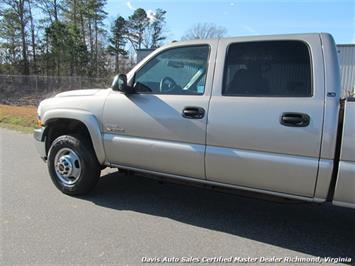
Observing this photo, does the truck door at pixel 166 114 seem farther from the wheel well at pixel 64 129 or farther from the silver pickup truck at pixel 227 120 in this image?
the wheel well at pixel 64 129

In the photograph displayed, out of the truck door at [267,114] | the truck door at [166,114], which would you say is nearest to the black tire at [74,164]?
the truck door at [166,114]

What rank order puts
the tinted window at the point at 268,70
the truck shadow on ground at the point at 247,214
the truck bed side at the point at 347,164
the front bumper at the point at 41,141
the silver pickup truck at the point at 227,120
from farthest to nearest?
the front bumper at the point at 41,141, the truck shadow on ground at the point at 247,214, the tinted window at the point at 268,70, the silver pickup truck at the point at 227,120, the truck bed side at the point at 347,164

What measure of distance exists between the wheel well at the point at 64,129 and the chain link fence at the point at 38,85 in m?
23.9

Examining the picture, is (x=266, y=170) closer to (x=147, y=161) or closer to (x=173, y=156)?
(x=173, y=156)

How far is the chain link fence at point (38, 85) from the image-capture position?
2891 centimetres

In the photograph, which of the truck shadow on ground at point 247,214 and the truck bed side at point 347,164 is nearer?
the truck bed side at point 347,164

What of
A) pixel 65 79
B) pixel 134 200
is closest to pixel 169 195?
pixel 134 200

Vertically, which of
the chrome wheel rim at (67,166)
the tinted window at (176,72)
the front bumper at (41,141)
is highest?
the tinted window at (176,72)

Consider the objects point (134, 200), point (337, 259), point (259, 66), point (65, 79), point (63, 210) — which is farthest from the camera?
point (65, 79)

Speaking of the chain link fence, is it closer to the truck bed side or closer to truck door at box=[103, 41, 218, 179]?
truck door at box=[103, 41, 218, 179]

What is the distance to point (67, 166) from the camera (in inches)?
190

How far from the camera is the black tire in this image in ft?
15.3

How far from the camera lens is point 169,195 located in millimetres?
4969

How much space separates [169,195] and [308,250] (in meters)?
2.02
